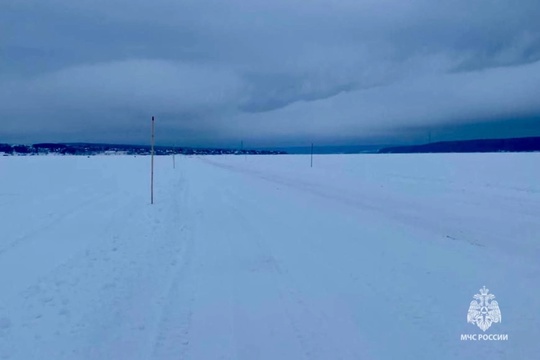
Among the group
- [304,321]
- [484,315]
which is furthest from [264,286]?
[484,315]

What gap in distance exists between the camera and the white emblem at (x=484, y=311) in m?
5.01

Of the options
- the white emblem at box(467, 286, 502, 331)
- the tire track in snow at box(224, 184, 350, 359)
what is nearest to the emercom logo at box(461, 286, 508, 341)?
the white emblem at box(467, 286, 502, 331)

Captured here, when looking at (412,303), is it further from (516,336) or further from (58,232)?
(58,232)

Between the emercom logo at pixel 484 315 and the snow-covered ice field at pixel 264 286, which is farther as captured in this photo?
the emercom logo at pixel 484 315

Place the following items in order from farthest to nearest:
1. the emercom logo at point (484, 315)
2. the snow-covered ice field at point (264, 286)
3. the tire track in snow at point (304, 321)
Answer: the emercom logo at point (484, 315), the snow-covered ice field at point (264, 286), the tire track in snow at point (304, 321)

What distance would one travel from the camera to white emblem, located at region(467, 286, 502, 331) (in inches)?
197

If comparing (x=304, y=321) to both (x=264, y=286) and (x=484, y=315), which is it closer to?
(x=264, y=286)

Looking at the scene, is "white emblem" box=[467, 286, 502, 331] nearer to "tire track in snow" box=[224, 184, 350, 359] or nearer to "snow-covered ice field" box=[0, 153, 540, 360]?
"snow-covered ice field" box=[0, 153, 540, 360]

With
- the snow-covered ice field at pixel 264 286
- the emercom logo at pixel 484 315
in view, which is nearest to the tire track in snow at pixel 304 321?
the snow-covered ice field at pixel 264 286

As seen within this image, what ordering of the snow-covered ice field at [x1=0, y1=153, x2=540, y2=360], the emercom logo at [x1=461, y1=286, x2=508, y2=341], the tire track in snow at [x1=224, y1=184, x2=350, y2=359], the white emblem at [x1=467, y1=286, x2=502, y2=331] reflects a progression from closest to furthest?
the tire track in snow at [x1=224, y1=184, x2=350, y2=359] → the snow-covered ice field at [x1=0, y1=153, x2=540, y2=360] → the emercom logo at [x1=461, y1=286, x2=508, y2=341] → the white emblem at [x1=467, y1=286, x2=502, y2=331]

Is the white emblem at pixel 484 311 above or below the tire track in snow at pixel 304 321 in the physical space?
above

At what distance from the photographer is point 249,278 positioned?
6.71 meters

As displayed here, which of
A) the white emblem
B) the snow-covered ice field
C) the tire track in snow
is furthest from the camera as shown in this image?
the white emblem

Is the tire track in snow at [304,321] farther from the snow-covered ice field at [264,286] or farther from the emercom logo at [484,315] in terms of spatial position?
the emercom logo at [484,315]
